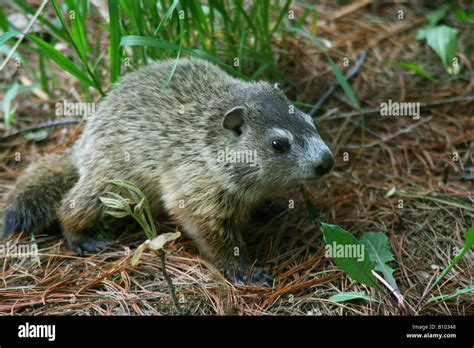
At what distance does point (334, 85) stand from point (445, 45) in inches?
34.9

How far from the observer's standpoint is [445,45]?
444 cm

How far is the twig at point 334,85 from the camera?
173 inches

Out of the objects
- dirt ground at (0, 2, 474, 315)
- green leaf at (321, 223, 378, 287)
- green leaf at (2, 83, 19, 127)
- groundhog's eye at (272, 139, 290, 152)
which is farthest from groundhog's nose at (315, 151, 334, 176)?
green leaf at (2, 83, 19, 127)

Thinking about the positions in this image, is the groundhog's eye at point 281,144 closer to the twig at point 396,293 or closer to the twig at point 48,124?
the twig at point 396,293

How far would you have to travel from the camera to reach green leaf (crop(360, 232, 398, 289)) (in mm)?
3092

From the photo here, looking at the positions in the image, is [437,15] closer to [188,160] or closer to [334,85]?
[334,85]

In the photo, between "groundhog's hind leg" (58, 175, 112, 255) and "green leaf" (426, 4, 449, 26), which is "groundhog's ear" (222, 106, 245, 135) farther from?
"green leaf" (426, 4, 449, 26)

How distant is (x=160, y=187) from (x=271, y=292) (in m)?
0.98

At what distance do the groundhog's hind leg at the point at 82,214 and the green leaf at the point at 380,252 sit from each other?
1578 mm

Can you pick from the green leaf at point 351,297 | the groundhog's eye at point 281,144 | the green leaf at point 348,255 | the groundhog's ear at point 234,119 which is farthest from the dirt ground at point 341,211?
the groundhog's ear at point 234,119

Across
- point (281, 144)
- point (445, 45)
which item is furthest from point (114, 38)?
point (445, 45)

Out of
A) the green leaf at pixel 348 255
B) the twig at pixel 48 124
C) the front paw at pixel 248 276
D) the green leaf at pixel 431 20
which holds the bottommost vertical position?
the front paw at pixel 248 276
